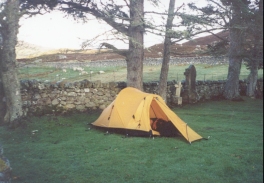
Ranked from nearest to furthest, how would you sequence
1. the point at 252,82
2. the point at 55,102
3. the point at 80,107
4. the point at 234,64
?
the point at 55,102
the point at 80,107
the point at 234,64
the point at 252,82

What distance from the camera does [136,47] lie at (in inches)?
412

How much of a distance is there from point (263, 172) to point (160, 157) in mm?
2159

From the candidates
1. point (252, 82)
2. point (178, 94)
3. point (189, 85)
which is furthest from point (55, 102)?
point (252, 82)

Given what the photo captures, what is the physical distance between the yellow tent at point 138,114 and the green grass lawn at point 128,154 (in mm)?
372

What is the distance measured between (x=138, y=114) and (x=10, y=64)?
4802 mm

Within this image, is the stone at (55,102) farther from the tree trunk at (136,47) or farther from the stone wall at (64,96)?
the tree trunk at (136,47)

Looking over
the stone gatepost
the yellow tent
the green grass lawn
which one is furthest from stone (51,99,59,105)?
the stone gatepost

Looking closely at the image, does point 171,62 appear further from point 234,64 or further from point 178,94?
point 178,94

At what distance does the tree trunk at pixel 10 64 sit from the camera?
9094mm

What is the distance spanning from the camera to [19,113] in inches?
376

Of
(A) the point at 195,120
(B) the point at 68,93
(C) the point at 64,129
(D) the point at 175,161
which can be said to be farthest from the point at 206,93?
(D) the point at 175,161

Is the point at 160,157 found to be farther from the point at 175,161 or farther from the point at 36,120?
the point at 36,120

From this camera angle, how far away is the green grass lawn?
17.2ft

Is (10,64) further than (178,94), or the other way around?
(178,94)
